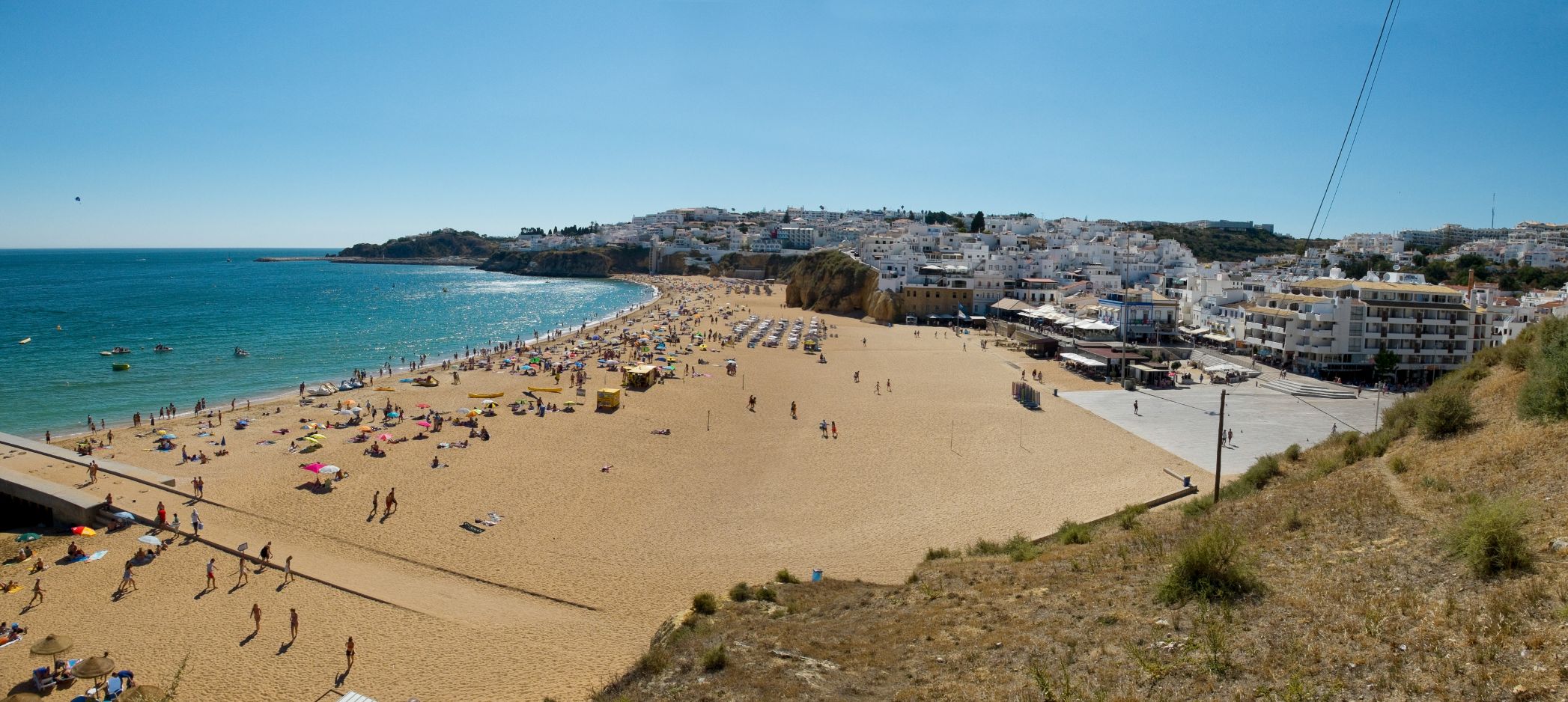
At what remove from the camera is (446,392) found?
98.0ft

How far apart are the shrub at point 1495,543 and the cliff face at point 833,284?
54339mm

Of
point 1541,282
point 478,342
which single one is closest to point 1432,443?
point 478,342

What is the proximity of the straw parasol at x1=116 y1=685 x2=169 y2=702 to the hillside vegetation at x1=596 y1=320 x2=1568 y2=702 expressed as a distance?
5612 millimetres

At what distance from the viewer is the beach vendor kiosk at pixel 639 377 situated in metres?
30.5

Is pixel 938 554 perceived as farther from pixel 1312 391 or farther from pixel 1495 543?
pixel 1312 391

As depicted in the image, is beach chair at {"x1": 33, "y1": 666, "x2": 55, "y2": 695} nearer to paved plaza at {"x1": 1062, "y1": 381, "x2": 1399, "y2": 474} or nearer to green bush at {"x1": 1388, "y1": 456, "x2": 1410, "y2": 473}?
green bush at {"x1": 1388, "y1": 456, "x2": 1410, "y2": 473}

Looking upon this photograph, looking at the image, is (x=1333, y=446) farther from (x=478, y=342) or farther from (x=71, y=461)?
(x=478, y=342)

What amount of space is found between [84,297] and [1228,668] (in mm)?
96210

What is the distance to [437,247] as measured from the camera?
555 feet

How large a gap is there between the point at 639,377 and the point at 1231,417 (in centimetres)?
2053

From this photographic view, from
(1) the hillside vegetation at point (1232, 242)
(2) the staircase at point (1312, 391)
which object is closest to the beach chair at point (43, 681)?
(2) the staircase at point (1312, 391)

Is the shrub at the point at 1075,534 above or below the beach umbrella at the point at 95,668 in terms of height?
above

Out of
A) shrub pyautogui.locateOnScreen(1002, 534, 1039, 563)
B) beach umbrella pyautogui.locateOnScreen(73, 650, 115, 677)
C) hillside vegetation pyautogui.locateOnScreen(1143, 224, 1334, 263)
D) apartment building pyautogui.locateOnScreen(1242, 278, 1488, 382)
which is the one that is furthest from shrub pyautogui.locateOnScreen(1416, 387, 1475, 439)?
hillside vegetation pyautogui.locateOnScreen(1143, 224, 1334, 263)

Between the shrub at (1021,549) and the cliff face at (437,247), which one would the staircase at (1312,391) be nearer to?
the shrub at (1021,549)
